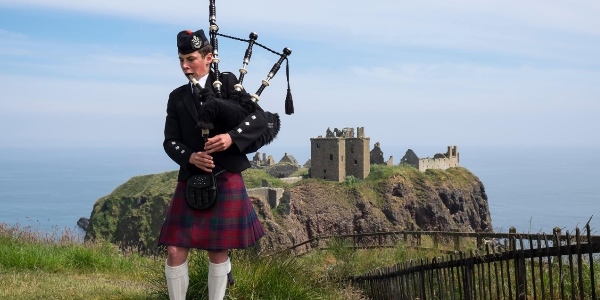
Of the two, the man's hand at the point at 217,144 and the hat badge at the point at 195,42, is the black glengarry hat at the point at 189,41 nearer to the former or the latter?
the hat badge at the point at 195,42

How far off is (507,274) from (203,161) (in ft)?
12.0

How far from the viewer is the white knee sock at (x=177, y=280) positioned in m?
5.45

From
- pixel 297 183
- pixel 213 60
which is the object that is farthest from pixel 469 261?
pixel 297 183

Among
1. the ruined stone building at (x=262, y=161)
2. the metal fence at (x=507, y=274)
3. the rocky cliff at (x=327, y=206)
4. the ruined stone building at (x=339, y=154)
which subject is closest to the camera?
the metal fence at (x=507, y=274)

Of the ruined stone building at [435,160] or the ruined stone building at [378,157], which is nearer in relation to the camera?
the ruined stone building at [378,157]

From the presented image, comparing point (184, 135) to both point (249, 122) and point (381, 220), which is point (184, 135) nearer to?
point (249, 122)

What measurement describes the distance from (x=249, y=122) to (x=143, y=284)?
408 centimetres

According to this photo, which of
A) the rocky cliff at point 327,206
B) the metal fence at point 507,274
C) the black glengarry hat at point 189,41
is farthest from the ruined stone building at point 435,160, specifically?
the black glengarry hat at point 189,41

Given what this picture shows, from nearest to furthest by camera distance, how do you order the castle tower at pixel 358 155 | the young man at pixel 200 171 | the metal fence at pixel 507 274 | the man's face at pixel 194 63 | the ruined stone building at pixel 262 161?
the young man at pixel 200 171 < the man's face at pixel 194 63 < the metal fence at pixel 507 274 < the castle tower at pixel 358 155 < the ruined stone building at pixel 262 161

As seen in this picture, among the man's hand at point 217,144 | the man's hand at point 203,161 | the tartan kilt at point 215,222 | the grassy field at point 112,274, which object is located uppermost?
the man's hand at point 217,144

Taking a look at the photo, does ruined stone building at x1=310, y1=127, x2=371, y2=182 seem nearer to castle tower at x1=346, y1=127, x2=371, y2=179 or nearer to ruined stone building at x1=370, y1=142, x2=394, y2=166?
castle tower at x1=346, y1=127, x2=371, y2=179

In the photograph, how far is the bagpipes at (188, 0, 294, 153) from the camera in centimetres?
532

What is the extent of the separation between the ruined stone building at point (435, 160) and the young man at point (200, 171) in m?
90.7

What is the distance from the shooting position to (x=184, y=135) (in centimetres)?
566
